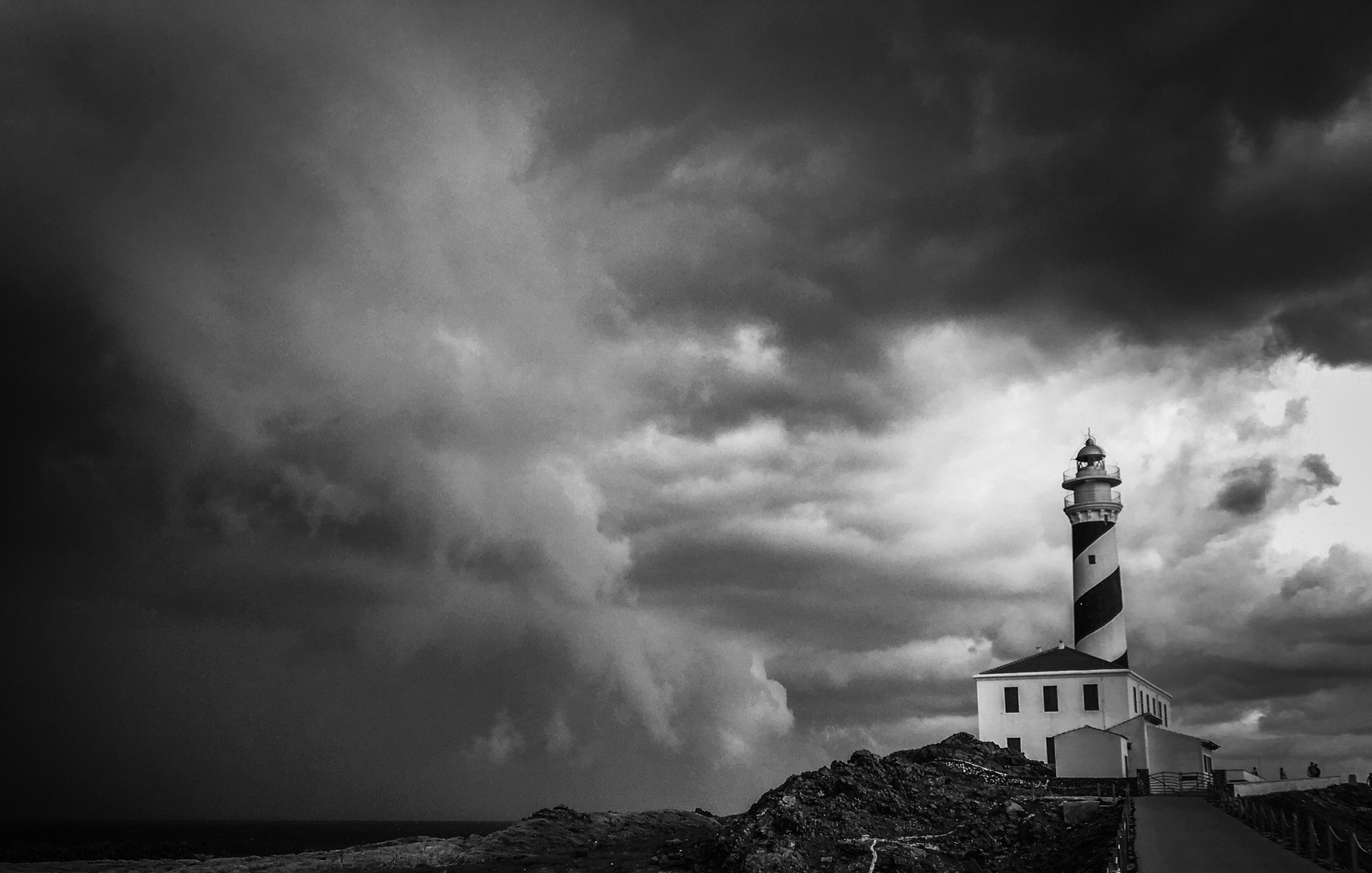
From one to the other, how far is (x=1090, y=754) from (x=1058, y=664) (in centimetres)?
670

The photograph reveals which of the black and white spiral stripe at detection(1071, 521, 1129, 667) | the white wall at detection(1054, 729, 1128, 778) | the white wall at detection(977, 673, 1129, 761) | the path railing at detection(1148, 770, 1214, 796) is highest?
the black and white spiral stripe at detection(1071, 521, 1129, 667)

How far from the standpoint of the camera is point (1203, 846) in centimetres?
2638

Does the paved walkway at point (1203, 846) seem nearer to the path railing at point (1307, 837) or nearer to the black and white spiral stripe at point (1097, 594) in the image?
the path railing at point (1307, 837)

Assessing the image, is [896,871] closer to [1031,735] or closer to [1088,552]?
[1031,735]

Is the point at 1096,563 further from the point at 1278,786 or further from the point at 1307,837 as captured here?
the point at 1307,837

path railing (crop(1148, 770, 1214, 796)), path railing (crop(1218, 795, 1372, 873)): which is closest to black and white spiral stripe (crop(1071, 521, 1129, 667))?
path railing (crop(1148, 770, 1214, 796))

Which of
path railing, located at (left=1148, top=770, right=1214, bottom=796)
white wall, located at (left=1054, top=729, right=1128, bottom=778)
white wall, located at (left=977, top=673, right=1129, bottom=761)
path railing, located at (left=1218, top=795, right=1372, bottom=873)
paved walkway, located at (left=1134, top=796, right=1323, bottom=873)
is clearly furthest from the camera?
white wall, located at (left=977, top=673, right=1129, bottom=761)

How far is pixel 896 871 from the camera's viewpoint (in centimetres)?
3045

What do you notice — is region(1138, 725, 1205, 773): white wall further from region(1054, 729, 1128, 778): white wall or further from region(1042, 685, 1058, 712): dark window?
region(1042, 685, 1058, 712): dark window

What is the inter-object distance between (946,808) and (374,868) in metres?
20.8

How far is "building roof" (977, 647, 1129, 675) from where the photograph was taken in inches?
1945

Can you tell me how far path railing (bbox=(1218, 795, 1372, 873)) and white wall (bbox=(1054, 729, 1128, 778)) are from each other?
5663 mm

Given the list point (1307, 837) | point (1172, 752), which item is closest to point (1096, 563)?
point (1172, 752)

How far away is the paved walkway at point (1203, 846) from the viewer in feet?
76.4
